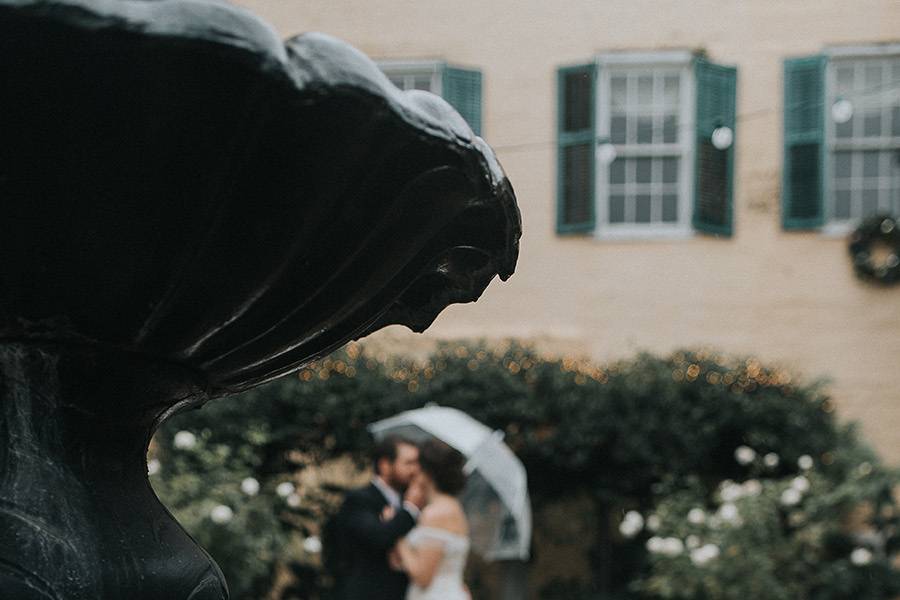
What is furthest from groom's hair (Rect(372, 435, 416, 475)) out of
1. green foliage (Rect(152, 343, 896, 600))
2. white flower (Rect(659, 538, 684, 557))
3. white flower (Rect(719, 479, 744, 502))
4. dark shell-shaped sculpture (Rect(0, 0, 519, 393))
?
dark shell-shaped sculpture (Rect(0, 0, 519, 393))

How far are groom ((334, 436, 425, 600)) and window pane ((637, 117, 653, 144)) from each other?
7096 millimetres

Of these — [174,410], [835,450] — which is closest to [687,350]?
[835,450]

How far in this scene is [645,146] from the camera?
1355 cm

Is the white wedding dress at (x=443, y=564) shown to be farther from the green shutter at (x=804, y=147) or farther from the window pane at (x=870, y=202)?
the window pane at (x=870, y=202)

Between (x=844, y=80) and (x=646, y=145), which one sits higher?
(x=844, y=80)

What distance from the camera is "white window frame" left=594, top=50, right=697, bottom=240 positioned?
13.4 metres

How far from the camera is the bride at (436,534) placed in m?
6.70

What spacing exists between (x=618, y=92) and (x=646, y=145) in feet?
1.80

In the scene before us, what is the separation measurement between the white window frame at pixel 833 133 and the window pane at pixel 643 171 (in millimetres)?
1481

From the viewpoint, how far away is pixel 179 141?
1982mm

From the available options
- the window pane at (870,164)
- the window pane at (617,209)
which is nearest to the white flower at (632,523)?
the window pane at (617,209)

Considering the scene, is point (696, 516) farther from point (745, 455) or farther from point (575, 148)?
point (575, 148)

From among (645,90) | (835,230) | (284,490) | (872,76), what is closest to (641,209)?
(645,90)

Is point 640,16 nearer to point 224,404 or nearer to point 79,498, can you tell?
point 224,404
